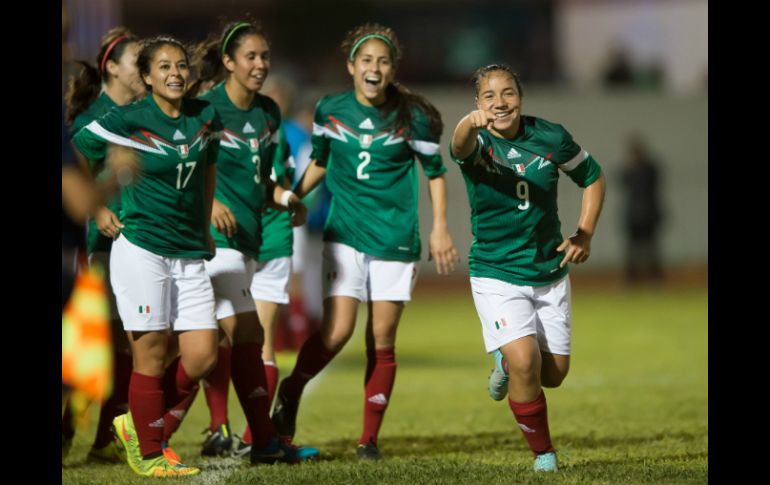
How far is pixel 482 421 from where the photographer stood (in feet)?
28.9

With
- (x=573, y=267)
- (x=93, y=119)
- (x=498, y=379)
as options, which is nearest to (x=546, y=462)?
(x=498, y=379)

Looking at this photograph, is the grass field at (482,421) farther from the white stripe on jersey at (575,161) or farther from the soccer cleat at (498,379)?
the white stripe on jersey at (575,161)

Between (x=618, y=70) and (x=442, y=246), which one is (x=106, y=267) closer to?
(x=442, y=246)

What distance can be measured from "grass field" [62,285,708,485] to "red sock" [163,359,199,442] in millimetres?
262

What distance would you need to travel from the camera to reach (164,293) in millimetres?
6324

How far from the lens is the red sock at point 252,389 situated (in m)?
6.89

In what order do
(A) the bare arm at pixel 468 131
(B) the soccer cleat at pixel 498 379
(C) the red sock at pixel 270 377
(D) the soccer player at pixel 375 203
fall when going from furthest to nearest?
1. (C) the red sock at pixel 270 377
2. (D) the soccer player at pixel 375 203
3. (B) the soccer cleat at pixel 498 379
4. (A) the bare arm at pixel 468 131

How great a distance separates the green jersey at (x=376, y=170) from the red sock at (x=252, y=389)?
867 mm

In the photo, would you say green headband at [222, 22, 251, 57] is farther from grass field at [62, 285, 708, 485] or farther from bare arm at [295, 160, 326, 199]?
grass field at [62, 285, 708, 485]

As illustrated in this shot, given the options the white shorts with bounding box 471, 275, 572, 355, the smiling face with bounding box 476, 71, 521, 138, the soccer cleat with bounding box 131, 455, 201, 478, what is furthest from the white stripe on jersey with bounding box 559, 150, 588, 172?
the soccer cleat with bounding box 131, 455, 201, 478

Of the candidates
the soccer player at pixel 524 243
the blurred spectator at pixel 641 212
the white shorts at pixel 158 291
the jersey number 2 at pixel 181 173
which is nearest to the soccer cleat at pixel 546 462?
the soccer player at pixel 524 243

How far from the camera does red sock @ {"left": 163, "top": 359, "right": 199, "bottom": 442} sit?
272 inches
